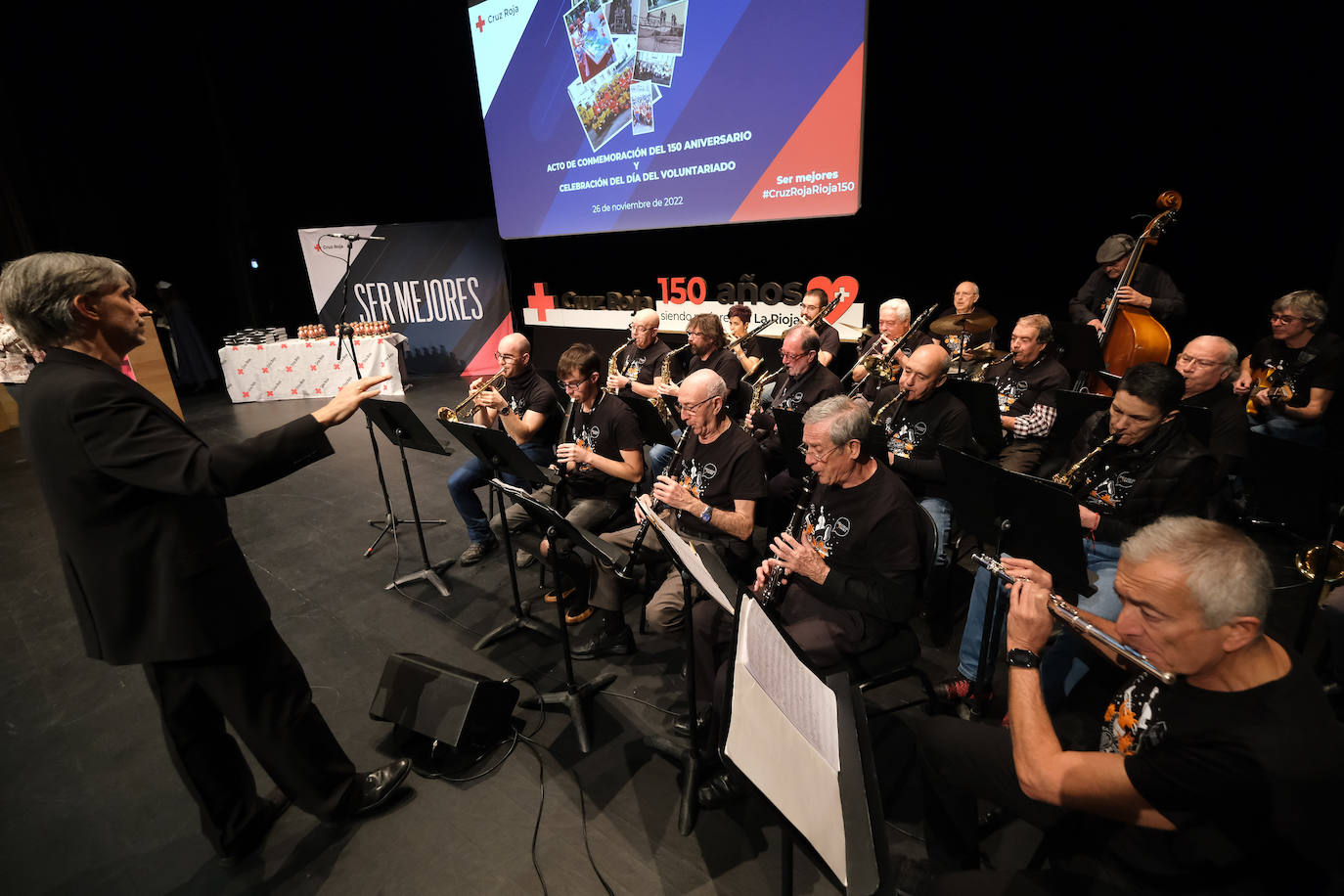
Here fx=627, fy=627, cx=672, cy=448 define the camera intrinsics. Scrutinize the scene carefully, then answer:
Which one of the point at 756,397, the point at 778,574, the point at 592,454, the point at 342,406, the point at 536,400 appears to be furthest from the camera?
the point at 756,397

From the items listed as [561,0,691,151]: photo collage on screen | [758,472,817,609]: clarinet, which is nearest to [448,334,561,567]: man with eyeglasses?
[758,472,817,609]: clarinet

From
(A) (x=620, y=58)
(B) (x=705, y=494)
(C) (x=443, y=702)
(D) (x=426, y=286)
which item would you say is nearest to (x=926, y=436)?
(B) (x=705, y=494)

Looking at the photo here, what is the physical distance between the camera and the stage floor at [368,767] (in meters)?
2.32

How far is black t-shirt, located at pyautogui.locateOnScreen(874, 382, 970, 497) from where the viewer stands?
3.59 metres

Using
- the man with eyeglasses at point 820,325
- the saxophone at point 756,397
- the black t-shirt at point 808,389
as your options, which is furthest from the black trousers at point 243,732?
the man with eyeglasses at point 820,325

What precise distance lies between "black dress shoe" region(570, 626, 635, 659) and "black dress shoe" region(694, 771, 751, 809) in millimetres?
1060

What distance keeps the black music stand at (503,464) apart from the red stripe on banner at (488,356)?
24.9 ft

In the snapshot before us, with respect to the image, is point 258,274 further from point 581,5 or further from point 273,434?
point 273,434

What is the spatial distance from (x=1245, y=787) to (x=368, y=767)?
3.06 m

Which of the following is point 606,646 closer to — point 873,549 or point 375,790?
point 375,790

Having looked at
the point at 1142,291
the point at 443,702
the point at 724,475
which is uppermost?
the point at 1142,291

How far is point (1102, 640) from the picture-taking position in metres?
1.72

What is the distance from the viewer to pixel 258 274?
11.8m

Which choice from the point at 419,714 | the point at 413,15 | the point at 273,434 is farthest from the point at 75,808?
the point at 413,15
